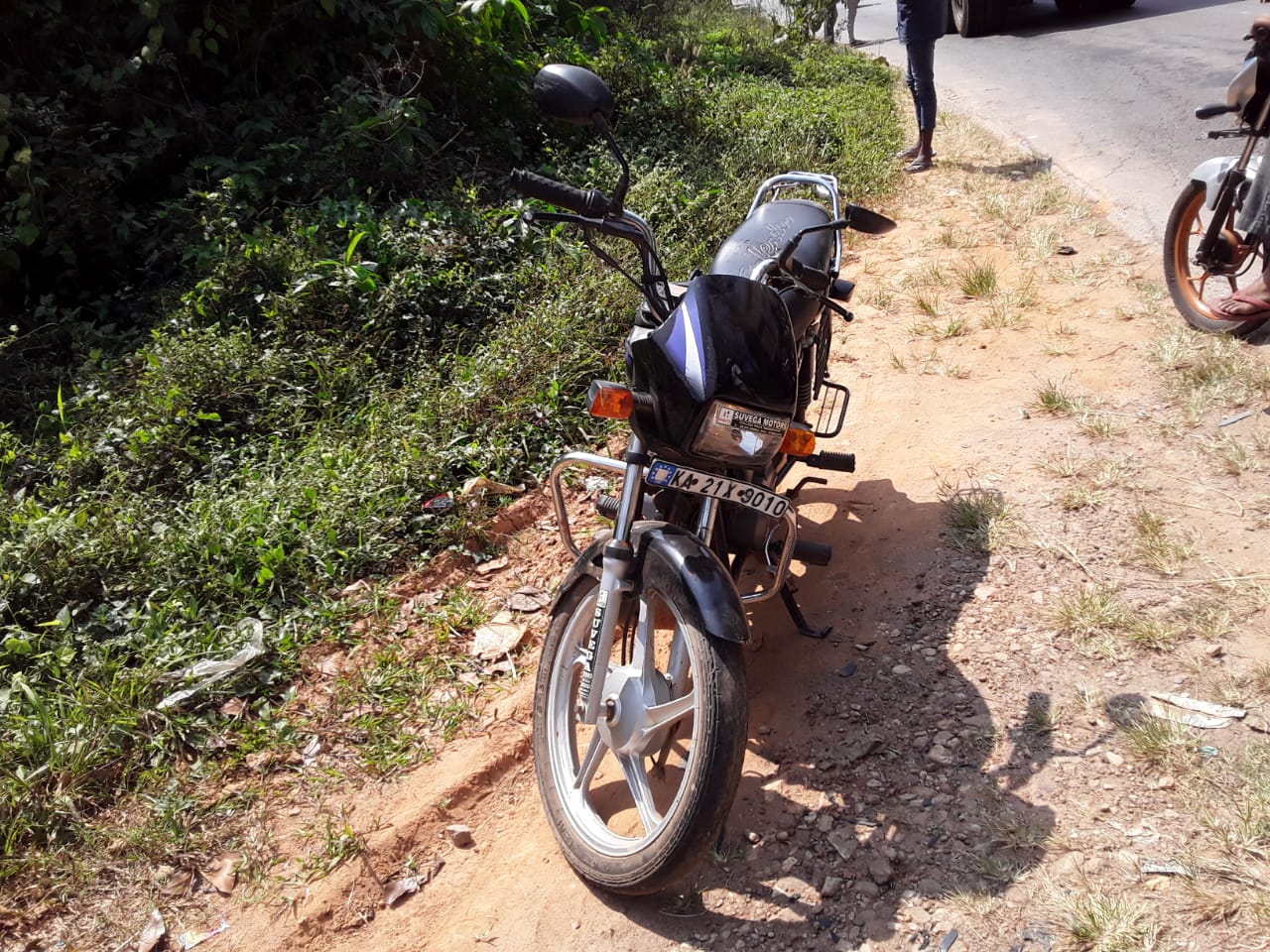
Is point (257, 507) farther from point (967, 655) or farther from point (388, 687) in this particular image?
point (967, 655)

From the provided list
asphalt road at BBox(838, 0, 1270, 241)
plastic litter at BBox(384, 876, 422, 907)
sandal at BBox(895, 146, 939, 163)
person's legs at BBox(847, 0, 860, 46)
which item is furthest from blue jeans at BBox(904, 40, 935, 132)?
person's legs at BBox(847, 0, 860, 46)

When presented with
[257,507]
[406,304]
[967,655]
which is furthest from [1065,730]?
[406,304]

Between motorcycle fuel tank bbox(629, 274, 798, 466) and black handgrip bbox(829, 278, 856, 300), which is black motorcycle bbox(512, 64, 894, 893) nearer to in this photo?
motorcycle fuel tank bbox(629, 274, 798, 466)

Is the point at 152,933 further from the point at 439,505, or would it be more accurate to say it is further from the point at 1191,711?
the point at 1191,711

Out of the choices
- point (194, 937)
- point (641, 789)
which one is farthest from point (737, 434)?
point (194, 937)

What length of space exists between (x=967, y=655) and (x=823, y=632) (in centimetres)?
41

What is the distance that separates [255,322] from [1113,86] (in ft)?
24.1

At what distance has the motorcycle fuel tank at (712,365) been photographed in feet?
7.00

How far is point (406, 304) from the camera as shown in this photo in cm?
473

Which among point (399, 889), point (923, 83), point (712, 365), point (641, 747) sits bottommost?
point (399, 889)

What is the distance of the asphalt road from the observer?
6.25m

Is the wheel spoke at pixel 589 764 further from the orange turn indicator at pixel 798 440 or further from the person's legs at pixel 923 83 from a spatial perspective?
the person's legs at pixel 923 83

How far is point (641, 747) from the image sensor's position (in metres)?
2.27

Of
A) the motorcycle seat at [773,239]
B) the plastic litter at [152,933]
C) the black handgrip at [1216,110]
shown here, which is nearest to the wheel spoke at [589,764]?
the plastic litter at [152,933]
